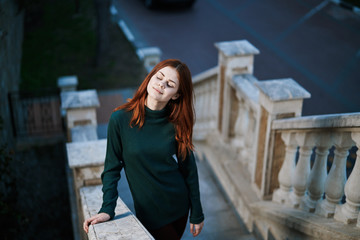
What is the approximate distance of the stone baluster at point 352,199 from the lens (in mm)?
3168

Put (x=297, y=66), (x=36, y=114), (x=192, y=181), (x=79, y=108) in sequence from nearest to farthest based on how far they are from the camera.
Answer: (x=192, y=181) < (x=79, y=108) < (x=36, y=114) < (x=297, y=66)

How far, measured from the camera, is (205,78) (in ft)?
19.9

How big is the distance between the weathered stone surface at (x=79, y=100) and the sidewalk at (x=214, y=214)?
0.91m

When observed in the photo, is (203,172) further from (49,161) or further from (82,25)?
(82,25)

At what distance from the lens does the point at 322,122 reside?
10.8 ft

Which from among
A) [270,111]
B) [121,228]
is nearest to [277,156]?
[270,111]

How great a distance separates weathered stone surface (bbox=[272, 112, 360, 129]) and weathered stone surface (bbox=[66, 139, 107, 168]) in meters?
1.65

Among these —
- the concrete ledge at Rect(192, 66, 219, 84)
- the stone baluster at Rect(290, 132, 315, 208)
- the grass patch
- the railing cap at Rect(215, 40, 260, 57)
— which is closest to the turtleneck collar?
the stone baluster at Rect(290, 132, 315, 208)

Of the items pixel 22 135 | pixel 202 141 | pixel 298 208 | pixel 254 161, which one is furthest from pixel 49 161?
pixel 298 208

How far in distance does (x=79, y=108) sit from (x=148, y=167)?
245 centimetres

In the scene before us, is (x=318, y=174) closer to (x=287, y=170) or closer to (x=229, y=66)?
(x=287, y=170)

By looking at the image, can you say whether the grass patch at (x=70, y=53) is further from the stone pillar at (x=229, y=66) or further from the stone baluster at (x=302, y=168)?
the stone baluster at (x=302, y=168)

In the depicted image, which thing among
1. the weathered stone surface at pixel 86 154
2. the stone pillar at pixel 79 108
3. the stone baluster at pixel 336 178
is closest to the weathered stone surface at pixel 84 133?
the stone pillar at pixel 79 108

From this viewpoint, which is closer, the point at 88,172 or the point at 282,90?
the point at 88,172
